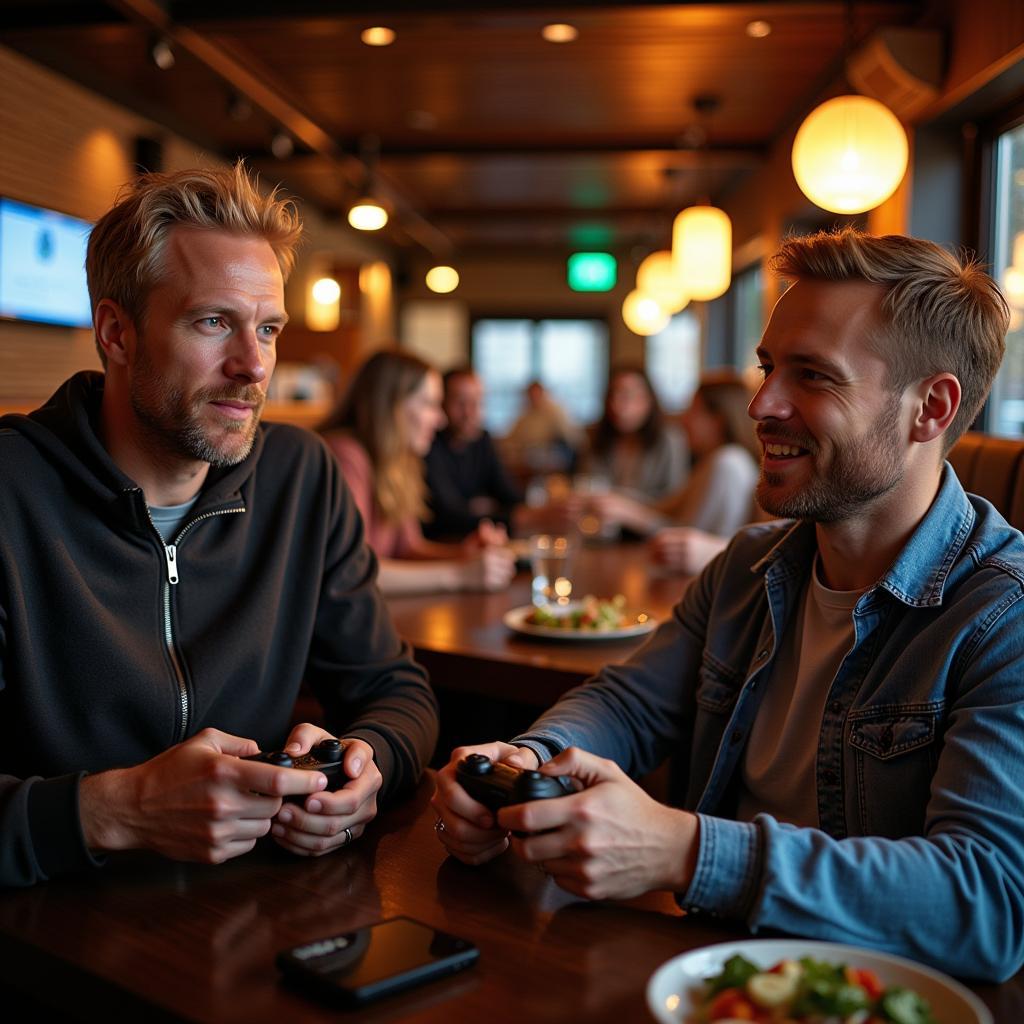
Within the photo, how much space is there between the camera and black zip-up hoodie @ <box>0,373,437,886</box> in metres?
1.42

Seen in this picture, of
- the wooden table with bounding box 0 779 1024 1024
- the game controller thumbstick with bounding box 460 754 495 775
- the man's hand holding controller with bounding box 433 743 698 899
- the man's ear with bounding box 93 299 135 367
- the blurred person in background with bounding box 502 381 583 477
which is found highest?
the man's ear with bounding box 93 299 135 367

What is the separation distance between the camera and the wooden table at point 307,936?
907 mm

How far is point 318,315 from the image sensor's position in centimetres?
1074

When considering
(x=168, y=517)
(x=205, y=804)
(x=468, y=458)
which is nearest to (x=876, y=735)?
(x=205, y=804)

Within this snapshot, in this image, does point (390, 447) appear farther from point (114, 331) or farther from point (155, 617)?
point (155, 617)

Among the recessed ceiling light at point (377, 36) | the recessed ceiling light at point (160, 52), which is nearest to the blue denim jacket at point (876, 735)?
the recessed ceiling light at point (377, 36)

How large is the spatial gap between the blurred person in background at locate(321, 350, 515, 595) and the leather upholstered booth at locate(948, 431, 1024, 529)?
1300 mm

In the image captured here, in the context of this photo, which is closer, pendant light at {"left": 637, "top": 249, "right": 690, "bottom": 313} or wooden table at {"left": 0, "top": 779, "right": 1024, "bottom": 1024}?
wooden table at {"left": 0, "top": 779, "right": 1024, "bottom": 1024}

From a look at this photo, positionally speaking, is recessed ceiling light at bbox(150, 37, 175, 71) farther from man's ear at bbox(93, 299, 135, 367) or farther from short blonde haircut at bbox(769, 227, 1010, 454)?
short blonde haircut at bbox(769, 227, 1010, 454)

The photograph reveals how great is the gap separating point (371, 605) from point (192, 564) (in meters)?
0.33

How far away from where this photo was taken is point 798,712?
54.3 inches

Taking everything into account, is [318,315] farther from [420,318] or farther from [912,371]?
[912,371]

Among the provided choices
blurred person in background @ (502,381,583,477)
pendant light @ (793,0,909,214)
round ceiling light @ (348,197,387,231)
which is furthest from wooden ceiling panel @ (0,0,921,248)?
blurred person in background @ (502,381,583,477)

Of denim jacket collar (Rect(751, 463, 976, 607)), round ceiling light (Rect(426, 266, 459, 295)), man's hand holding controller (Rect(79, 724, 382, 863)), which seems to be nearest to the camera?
man's hand holding controller (Rect(79, 724, 382, 863))
